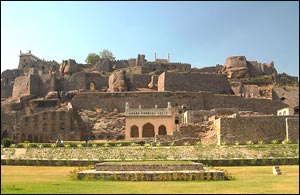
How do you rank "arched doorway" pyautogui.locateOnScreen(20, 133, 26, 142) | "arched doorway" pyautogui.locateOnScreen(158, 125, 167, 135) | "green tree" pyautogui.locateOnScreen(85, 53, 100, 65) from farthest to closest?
"green tree" pyautogui.locateOnScreen(85, 53, 100, 65) → "arched doorway" pyautogui.locateOnScreen(20, 133, 26, 142) → "arched doorway" pyautogui.locateOnScreen(158, 125, 167, 135)

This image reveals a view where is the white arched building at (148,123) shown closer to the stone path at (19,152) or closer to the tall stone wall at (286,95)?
the stone path at (19,152)

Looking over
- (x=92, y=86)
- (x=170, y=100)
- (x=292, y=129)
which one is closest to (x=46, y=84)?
(x=92, y=86)

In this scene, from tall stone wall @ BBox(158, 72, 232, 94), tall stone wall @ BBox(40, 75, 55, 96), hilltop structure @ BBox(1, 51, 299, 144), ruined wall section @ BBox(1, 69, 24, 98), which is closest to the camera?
hilltop structure @ BBox(1, 51, 299, 144)

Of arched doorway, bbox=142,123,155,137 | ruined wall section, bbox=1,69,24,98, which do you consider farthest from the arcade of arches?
ruined wall section, bbox=1,69,24,98

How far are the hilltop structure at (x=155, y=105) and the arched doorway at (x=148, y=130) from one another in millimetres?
60

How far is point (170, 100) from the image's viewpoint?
6175 centimetres

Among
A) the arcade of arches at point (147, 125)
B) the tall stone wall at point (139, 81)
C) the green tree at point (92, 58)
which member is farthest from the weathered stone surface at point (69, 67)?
the arcade of arches at point (147, 125)

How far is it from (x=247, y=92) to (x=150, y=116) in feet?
80.4

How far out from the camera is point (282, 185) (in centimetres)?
1822

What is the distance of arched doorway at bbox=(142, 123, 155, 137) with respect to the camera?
5297cm

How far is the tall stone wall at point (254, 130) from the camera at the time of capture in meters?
39.1

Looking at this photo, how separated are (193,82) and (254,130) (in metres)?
30.5

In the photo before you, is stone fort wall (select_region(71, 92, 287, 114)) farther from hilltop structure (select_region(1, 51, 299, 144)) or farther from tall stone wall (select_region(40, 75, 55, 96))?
tall stone wall (select_region(40, 75, 55, 96))

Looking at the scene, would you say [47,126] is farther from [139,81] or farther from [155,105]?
[139,81]
